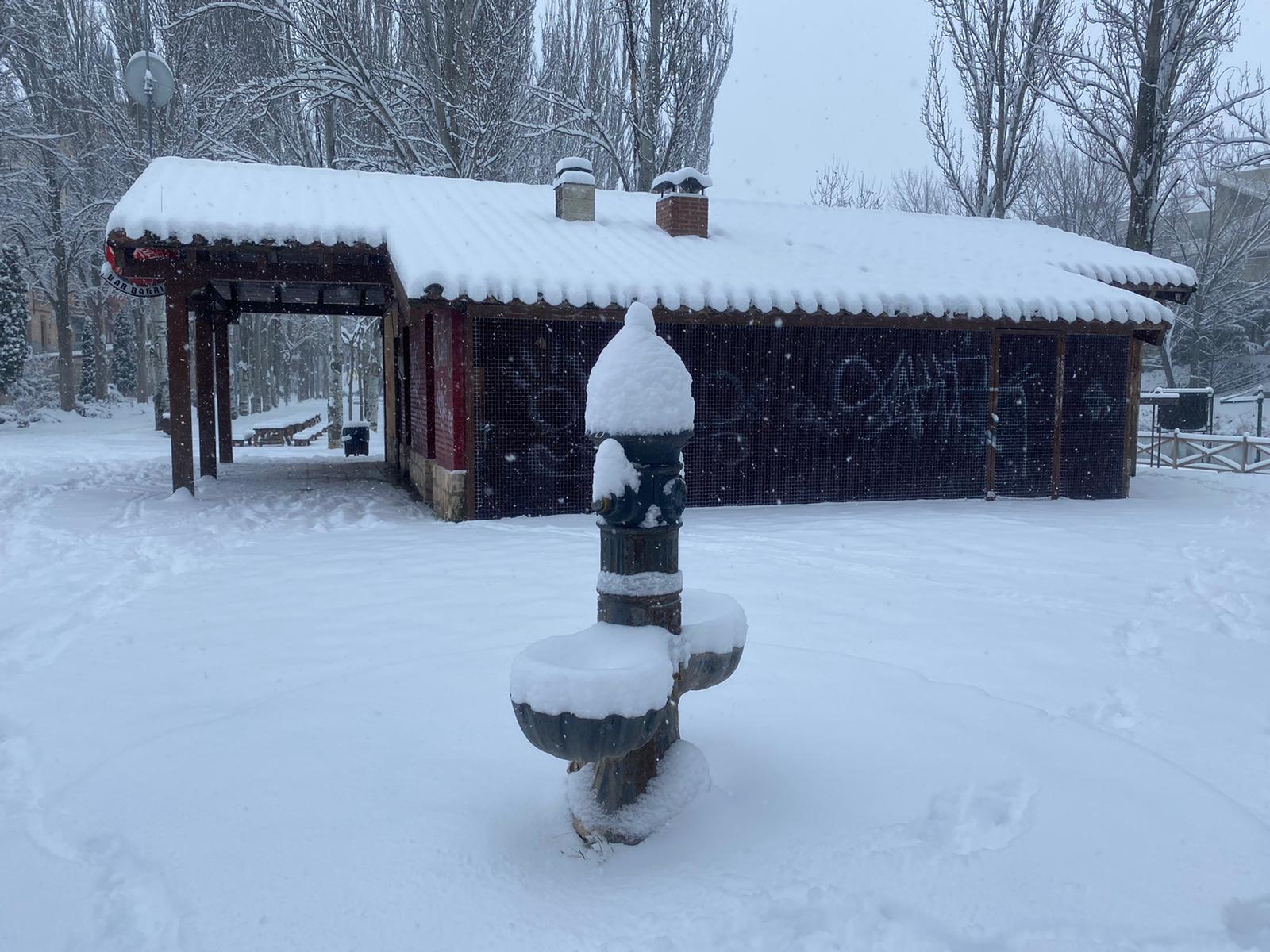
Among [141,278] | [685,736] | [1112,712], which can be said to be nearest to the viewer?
[685,736]

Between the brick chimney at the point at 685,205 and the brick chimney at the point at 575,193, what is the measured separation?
0.97 m

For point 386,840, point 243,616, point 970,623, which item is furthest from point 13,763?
point 970,623

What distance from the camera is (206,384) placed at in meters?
12.6

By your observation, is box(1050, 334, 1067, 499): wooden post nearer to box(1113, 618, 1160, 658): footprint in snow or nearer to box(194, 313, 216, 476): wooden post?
box(1113, 618, 1160, 658): footprint in snow

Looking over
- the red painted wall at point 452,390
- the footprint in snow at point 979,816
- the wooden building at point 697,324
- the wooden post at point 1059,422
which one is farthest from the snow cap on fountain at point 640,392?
the wooden post at point 1059,422

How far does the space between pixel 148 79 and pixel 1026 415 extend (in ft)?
48.7

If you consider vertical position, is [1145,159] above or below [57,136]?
below

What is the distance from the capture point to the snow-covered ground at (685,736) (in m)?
2.43

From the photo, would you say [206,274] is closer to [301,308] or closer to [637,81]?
[301,308]

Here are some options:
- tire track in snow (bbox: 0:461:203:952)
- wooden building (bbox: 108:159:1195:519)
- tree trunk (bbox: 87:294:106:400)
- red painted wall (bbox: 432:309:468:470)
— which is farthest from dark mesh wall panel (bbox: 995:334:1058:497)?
tree trunk (bbox: 87:294:106:400)

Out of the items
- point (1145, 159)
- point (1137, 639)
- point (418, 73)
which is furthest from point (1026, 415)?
point (418, 73)

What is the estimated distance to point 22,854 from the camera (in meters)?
2.73

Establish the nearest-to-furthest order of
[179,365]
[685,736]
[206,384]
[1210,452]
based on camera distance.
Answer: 1. [685,736]
2. [179,365]
3. [206,384]
4. [1210,452]

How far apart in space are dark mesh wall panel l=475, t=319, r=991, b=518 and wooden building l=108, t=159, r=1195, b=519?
23 mm
